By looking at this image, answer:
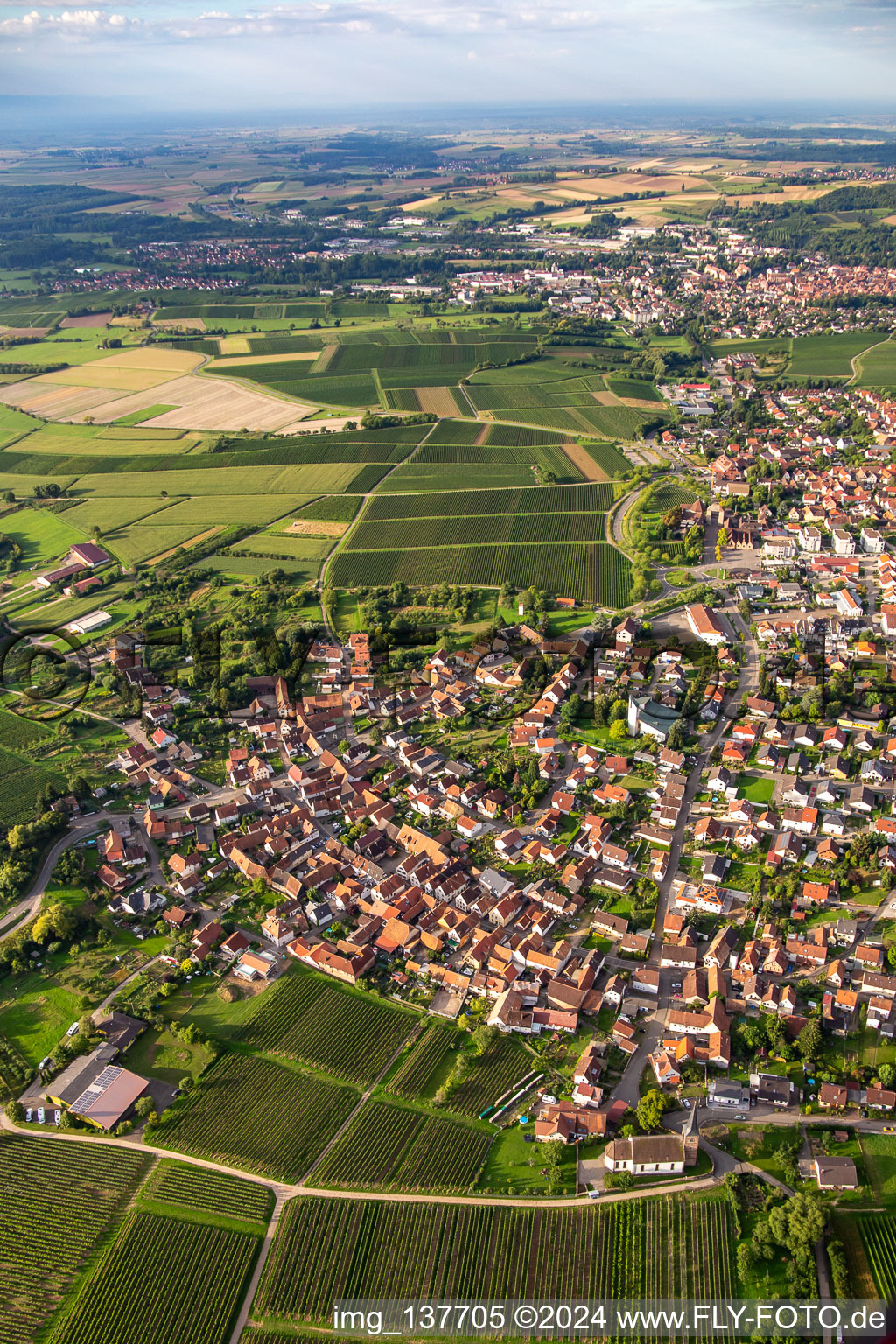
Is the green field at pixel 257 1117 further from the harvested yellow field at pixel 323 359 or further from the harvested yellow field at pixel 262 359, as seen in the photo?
the harvested yellow field at pixel 262 359

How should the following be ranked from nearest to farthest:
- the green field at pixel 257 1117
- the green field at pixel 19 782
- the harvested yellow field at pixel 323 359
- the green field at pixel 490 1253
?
the green field at pixel 490 1253 → the green field at pixel 257 1117 → the green field at pixel 19 782 → the harvested yellow field at pixel 323 359

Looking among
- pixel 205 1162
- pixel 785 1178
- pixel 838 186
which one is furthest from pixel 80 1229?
pixel 838 186

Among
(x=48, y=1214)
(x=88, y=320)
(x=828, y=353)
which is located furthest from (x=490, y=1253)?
(x=88, y=320)

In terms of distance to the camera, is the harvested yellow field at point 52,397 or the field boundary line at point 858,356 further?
the harvested yellow field at point 52,397

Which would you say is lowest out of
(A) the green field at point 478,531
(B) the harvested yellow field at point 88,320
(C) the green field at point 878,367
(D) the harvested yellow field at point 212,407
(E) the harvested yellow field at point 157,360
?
(A) the green field at point 478,531

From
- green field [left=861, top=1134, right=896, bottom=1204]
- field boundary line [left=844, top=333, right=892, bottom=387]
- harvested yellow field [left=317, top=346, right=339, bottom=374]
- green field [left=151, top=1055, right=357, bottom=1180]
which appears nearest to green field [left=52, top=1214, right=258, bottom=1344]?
green field [left=151, top=1055, right=357, bottom=1180]

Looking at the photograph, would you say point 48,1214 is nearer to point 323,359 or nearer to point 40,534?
point 40,534

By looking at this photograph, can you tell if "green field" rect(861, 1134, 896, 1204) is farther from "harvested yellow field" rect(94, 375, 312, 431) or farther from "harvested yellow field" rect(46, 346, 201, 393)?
"harvested yellow field" rect(46, 346, 201, 393)

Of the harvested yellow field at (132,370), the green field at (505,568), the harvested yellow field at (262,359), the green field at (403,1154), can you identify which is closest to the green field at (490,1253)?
the green field at (403,1154)

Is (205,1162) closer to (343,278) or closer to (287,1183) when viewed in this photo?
(287,1183)
